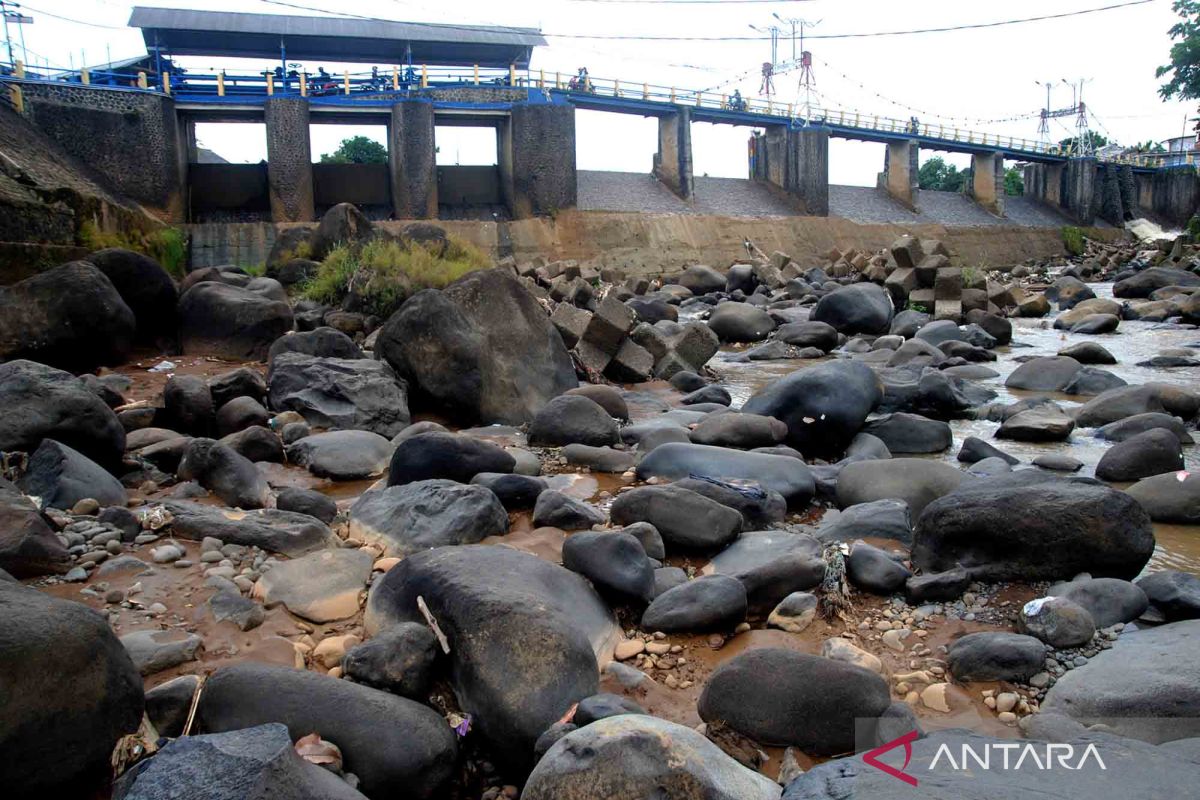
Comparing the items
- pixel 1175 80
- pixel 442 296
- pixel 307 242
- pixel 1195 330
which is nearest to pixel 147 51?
pixel 307 242

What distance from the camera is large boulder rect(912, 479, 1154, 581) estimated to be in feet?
11.5

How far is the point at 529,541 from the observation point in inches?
155

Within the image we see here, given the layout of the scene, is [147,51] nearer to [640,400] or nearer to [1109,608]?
[640,400]

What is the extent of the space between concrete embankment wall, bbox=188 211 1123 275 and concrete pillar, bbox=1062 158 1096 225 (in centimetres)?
1479

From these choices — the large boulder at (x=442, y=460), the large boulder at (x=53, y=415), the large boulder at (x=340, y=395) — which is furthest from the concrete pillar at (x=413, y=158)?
the large boulder at (x=442, y=460)

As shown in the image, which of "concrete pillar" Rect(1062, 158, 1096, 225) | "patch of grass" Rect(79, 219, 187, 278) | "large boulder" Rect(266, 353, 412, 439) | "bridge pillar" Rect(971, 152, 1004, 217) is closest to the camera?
"large boulder" Rect(266, 353, 412, 439)

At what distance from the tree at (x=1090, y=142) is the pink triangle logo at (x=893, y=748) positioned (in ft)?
218

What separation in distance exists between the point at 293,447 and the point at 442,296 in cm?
214

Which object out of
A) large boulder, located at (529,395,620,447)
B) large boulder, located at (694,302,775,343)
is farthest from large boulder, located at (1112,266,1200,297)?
large boulder, located at (529,395,620,447)

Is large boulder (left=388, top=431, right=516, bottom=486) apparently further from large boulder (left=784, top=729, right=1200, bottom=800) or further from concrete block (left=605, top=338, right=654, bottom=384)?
concrete block (left=605, top=338, right=654, bottom=384)

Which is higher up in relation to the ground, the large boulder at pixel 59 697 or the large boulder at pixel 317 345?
the large boulder at pixel 317 345

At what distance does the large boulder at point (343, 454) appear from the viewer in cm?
538

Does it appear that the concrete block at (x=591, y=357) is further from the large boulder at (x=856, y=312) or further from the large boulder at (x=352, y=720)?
the large boulder at (x=352, y=720)

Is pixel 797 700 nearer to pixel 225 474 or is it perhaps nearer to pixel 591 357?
pixel 225 474
